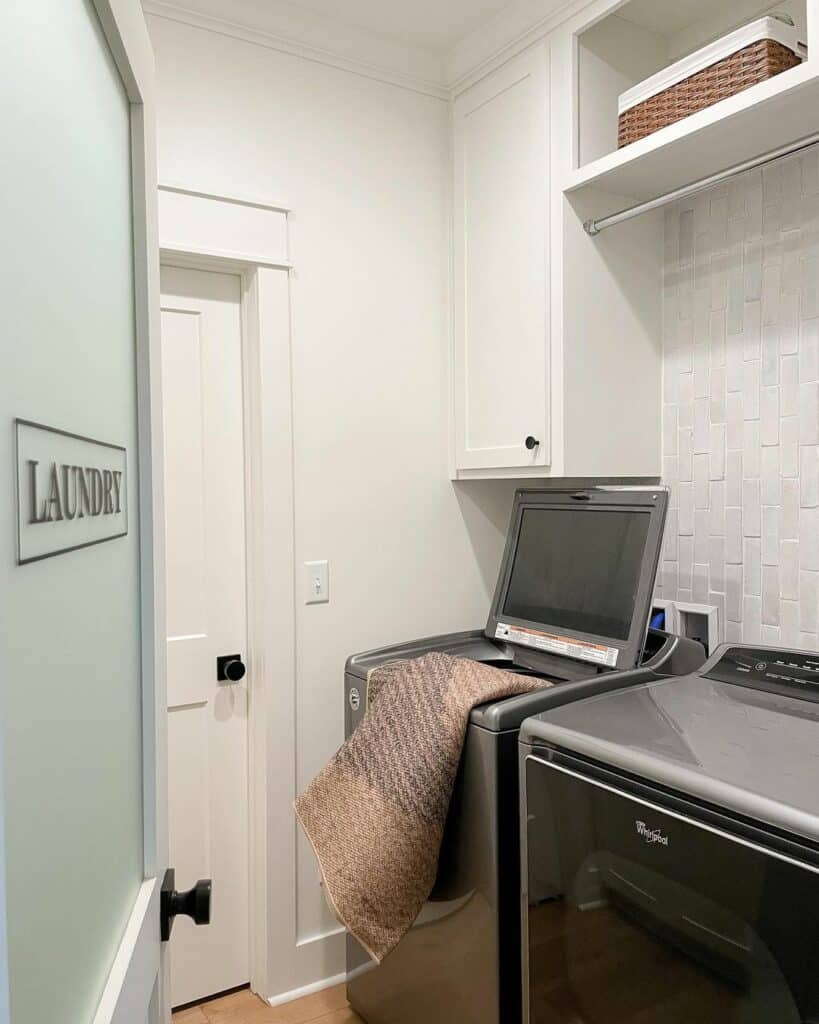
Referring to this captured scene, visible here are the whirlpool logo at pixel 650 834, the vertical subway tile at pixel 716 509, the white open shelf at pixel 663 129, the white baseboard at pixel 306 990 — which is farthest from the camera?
the white baseboard at pixel 306 990

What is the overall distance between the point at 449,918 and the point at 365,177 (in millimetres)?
1888

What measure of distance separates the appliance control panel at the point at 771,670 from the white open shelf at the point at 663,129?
1060mm

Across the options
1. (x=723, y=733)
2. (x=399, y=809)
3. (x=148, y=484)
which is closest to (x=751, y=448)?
(x=723, y=733)

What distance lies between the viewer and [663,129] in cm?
172

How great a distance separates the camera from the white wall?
205cm

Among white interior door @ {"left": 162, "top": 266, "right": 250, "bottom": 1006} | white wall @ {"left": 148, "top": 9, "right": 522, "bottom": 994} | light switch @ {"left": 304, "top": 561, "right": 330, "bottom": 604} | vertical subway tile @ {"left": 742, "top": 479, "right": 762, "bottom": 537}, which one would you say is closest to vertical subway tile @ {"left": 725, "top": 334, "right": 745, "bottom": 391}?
vertical subway tile @ {"left": 742, "top": 479, "right": 762, "bottom": 537}

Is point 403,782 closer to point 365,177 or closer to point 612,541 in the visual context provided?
Answer: point 612,541

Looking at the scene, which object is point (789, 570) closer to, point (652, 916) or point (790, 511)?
point (790, 511)

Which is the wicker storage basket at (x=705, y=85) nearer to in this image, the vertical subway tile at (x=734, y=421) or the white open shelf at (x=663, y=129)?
the white open shelf at (x=663, y=129)

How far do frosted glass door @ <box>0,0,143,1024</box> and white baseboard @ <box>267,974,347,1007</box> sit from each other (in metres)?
1.60

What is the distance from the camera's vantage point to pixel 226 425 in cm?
216

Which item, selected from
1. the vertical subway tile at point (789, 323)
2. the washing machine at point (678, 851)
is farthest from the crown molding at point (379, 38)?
the washing machine at point (678, 851)

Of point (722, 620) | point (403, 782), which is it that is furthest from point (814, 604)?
point (403, 782)

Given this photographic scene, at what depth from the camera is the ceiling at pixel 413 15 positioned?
6.75ft
